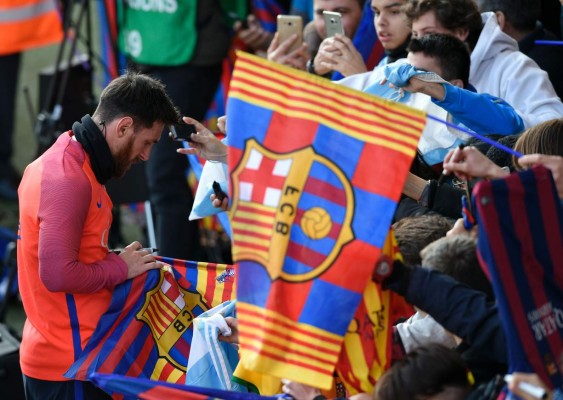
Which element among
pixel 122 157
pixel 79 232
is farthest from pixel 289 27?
pixel 79 232

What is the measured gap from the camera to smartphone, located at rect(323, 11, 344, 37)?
4.80 metres

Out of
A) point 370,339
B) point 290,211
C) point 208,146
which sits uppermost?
point 290,211

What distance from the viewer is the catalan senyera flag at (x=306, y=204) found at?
104 inches

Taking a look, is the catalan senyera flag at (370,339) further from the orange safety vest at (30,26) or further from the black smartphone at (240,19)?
the orange safety vest at (30,26)

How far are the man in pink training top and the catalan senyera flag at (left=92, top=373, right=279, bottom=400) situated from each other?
0.60 metres

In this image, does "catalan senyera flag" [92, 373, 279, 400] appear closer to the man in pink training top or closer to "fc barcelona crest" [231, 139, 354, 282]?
"fc barcelona crest" [231, 139, 354, 282]

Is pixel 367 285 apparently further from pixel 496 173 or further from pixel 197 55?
pixel 197 55

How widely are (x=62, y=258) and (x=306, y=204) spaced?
96cm

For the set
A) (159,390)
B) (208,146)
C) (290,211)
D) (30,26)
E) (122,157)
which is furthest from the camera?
(30,26)

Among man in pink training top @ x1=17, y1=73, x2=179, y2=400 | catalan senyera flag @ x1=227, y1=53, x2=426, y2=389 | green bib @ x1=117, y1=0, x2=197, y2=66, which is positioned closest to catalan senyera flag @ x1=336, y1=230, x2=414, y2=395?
catalan senyera flag @ x1=227, y1=53, x2=426, y2=389

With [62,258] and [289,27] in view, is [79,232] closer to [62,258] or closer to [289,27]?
[62,258]

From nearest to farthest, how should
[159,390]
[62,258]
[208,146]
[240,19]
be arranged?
1. [159,390]
2. [62,258]
3. [208,146]
4. [240,19]

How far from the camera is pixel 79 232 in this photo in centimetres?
337

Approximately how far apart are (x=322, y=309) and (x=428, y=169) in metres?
1.49
